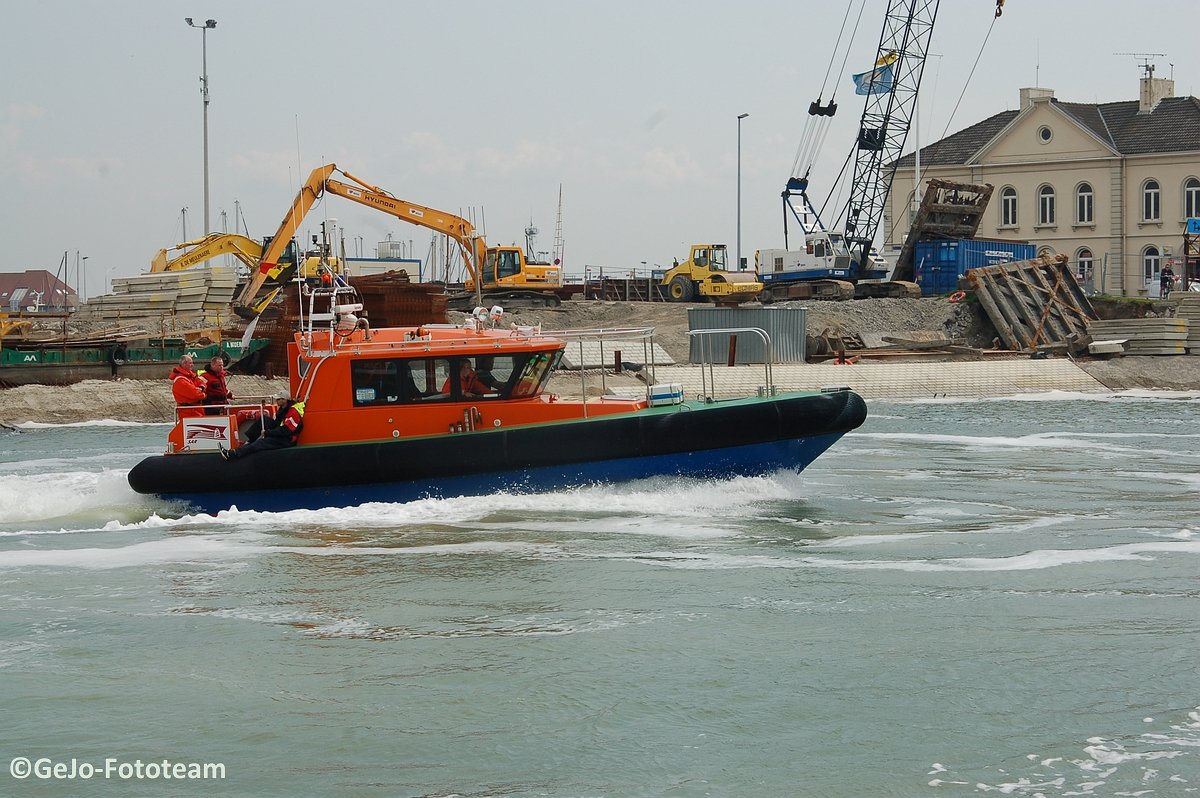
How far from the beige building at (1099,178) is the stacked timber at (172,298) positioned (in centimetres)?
2487

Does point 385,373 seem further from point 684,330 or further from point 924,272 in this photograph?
point 924,272

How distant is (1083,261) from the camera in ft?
164

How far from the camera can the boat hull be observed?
12109 mm

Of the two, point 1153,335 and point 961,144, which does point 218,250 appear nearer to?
point 1153,335

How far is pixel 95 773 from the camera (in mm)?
6148

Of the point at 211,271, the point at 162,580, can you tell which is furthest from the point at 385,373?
the point at 211,271

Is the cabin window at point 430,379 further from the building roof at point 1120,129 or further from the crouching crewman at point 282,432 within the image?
the building roof at point 1120,129

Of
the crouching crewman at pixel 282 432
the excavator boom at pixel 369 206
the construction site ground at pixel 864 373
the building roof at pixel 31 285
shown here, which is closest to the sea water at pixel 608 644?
the crouching crewman at pixel 282 432

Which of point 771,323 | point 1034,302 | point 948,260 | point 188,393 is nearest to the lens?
point 188,393

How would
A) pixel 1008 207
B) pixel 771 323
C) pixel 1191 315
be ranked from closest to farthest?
pixel 771 323
pixel 1191 315
pixel 1008 207

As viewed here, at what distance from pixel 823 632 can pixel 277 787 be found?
3.67 m

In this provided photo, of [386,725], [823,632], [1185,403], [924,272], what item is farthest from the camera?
[924,272]

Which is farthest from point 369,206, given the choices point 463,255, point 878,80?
point 878,80

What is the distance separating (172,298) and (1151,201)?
35.6 metres
